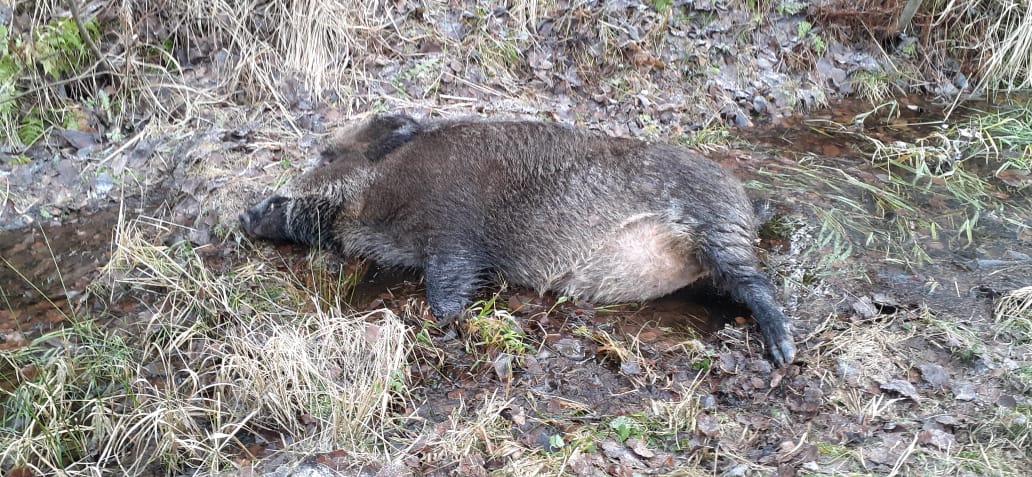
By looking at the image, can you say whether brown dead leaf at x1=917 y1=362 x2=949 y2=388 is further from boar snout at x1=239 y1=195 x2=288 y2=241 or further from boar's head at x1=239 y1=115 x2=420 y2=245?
boar snout at x1=239 y1=195 x2=288 y2=241

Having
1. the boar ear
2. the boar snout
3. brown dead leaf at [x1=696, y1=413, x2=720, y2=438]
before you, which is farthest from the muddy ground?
the boar ear

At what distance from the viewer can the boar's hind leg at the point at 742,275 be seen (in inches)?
174

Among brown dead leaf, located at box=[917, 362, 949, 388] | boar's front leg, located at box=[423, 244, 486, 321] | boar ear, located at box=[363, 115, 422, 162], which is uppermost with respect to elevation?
boar ear, located at box=[363, 115, 422, 162]

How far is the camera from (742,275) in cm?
469

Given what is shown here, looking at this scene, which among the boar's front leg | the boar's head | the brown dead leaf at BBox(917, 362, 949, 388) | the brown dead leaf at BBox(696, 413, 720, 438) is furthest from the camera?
the boar's head

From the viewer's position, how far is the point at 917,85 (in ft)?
26.4

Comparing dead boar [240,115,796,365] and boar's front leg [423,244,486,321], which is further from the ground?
dead boar [240,115,796,365]

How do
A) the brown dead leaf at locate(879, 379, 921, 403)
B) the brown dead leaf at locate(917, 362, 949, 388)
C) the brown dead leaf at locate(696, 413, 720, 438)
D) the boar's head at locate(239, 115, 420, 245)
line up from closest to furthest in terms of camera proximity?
the brown dead leaf at locate(696, 413, 720, 438)
the brown dead leaf at locate(879, 379, 921, 403)
the brown dead leaf at locate(917, 362, 949, 388)
the boar's head at locate(239, 115, 420, 245)

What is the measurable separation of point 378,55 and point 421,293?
118 inches

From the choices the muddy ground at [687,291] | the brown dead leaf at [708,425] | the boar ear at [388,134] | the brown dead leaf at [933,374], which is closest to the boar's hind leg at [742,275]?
the muddy ground at [687,291]

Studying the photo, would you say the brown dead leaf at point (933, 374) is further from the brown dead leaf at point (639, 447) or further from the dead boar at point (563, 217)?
the brown dead leaf at point (639, 447)

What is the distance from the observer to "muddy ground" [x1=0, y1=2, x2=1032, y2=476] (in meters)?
3.56

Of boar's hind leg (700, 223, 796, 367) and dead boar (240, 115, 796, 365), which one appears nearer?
boar's hind leg (700, 223, 796, 367)

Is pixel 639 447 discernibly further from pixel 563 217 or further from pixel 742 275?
pixel 563 217
